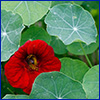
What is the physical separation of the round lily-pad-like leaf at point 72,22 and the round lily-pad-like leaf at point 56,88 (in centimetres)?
26

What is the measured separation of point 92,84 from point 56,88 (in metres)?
0.21

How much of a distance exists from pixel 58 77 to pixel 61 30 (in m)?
0.29

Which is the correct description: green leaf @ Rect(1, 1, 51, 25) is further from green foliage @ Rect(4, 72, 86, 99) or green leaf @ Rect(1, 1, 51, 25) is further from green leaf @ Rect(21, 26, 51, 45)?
green foliage @ Rect(4, 72, 86, 99)

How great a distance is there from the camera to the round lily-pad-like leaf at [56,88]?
0.92 meters

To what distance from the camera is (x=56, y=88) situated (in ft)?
3.08

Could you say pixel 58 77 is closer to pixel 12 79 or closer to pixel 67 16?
pixel 12 79

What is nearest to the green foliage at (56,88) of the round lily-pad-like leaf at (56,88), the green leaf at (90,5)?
the round lily-pad-like leaf at (56,88)

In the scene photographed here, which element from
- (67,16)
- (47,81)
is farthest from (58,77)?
(67,16)

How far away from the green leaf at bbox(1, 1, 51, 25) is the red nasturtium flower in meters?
0.14

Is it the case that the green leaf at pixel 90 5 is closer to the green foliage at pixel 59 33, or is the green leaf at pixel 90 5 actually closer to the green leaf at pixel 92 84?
the green foliage at pixel 59 33

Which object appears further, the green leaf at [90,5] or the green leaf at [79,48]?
the green leaf at [90,5]

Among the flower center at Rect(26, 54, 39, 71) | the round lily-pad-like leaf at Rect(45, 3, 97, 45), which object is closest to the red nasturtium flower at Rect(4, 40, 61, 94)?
the flower center at Rect(26, 54, 39, 71)

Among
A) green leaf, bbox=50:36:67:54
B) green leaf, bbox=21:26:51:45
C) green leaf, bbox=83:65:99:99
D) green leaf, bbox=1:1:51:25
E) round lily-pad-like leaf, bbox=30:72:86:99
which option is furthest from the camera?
green leaf, bbox=50:36:67:54

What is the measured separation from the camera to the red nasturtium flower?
3.41ft
